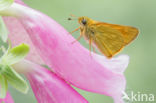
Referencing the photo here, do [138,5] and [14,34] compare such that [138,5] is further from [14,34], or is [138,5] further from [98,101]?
[14,34]

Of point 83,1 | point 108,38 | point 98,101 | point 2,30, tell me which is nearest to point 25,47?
point 2,30

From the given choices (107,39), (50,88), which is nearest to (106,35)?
(107,39)

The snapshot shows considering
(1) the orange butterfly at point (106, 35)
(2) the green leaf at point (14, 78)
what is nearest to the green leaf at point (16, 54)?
(2) the green leaf at point (14, 78)

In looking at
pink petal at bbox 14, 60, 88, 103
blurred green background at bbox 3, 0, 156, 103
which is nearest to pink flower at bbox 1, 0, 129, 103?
pink petal at bbox 14, 60, 88, 103

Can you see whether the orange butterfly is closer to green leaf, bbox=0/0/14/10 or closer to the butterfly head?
the butterfly head

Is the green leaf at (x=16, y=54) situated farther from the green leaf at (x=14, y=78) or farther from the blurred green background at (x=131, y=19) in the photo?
the blurred green background at (x=131, y=19)
